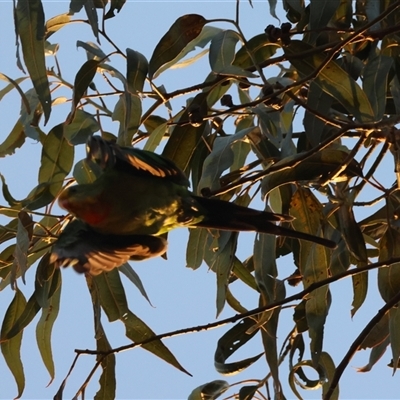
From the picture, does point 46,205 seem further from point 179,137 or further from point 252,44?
point 252,44

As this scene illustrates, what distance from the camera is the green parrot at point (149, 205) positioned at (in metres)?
2.01

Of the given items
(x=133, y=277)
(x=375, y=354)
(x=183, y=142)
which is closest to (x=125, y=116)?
(x=183, y=142)

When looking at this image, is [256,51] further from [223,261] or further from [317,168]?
[223,261]

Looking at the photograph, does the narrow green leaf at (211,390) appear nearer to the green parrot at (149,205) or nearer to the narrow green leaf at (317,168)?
the green parrot at (149,205)

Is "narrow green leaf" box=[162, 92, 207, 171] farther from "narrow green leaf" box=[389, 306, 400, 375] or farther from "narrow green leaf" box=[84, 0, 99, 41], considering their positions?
"narrow green leaf" box=[389, 306, 400, 375]

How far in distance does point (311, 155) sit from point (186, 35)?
1.73 feet

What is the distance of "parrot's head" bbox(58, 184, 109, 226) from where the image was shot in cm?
200

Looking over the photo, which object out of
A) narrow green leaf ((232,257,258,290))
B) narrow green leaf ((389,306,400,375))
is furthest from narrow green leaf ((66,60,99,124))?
narrow green leaf ((389,306,400,375))

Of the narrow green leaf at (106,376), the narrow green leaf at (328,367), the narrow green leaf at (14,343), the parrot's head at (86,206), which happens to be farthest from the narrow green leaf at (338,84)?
the narrow green leaf at (14,343)

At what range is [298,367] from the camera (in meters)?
2.52

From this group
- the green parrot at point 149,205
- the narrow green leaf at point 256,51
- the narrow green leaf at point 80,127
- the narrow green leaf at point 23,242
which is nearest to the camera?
the narrow green leaf at point 23,242

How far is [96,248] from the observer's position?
1.97 meters

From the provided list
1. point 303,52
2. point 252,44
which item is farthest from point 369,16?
point 252,44

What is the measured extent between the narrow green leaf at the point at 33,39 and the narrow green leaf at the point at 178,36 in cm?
33
